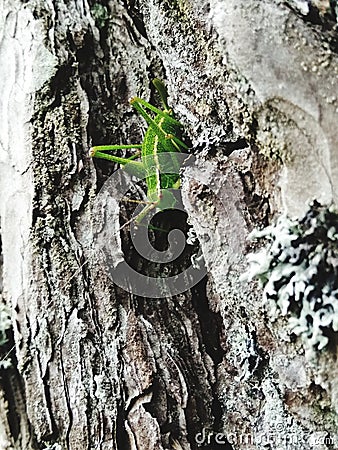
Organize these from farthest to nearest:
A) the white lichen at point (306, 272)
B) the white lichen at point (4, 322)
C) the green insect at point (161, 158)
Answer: the white lichen at point (4, 322) → the green insect at point (161, 158) → the white lichen at point (306, 272)

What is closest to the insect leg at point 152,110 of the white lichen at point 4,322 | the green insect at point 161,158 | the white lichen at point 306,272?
the green insect at point 161,158

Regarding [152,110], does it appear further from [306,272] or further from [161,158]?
A: [306,272]

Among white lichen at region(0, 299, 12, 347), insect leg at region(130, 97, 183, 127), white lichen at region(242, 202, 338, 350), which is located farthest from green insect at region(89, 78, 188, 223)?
white lichen at region(0, 299, 12, 347)

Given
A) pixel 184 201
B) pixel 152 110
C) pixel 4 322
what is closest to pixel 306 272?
pixel 184 201

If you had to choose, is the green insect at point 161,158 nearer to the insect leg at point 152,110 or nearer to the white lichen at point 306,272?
the insect leg at point 152,110

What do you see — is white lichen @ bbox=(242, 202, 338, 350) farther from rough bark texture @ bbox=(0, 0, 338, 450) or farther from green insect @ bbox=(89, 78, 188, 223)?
green insect @ bbox=(89, 78, 188, 223)
